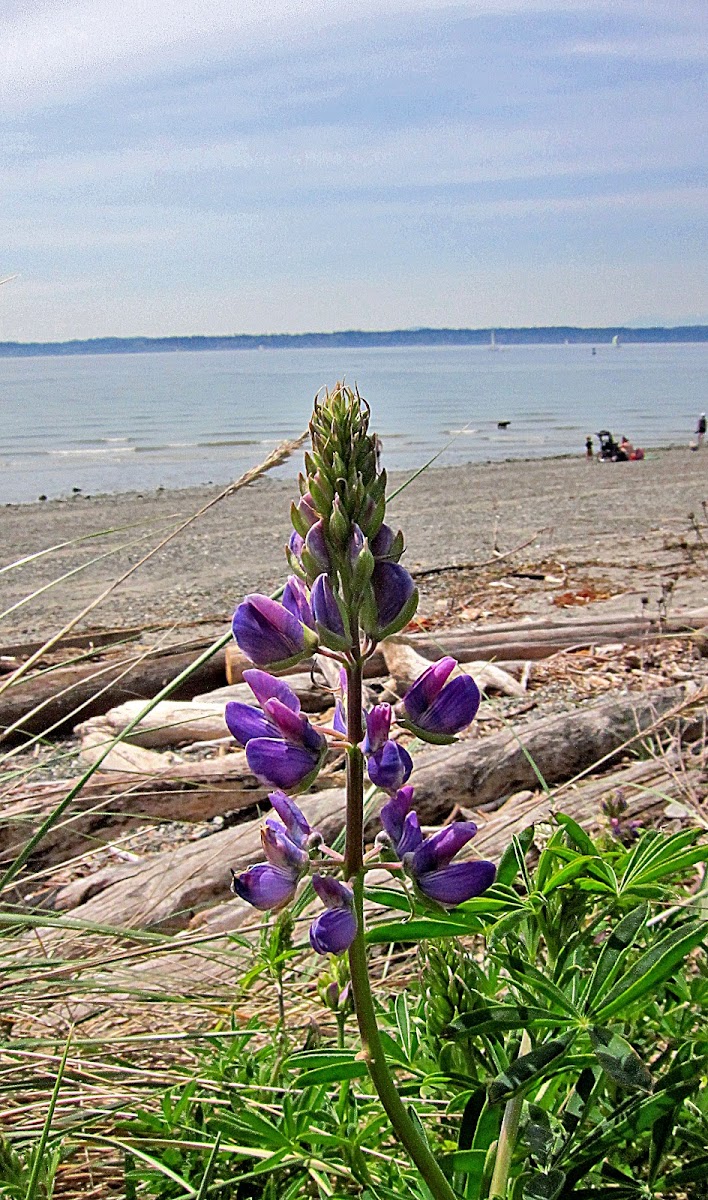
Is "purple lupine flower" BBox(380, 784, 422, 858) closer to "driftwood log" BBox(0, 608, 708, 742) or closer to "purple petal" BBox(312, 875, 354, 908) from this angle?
"purple petal" BBox(312, 875, 354, 908)

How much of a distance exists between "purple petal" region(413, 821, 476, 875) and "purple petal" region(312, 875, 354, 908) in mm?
109

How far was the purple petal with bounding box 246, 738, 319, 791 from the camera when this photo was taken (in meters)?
1.28

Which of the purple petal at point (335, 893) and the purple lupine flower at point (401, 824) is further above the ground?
the purple lupine flower at point (401, 824)

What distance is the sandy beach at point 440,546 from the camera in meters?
8.08

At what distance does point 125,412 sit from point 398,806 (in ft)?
173

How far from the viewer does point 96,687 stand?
5.15 meters

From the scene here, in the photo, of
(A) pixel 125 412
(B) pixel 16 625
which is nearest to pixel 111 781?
(B) pixel 16 625

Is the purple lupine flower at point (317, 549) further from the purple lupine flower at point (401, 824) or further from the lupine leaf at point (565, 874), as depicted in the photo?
the lupine leaf at point (565, 874)

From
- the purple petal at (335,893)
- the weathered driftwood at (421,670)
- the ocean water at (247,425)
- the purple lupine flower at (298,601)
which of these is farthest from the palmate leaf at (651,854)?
the ocean water at (247,425)

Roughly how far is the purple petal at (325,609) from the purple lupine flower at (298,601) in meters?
0.08

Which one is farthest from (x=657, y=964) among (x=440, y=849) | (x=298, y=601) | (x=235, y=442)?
(x=235, y=442)

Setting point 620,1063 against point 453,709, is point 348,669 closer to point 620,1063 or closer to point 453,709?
point 453,709

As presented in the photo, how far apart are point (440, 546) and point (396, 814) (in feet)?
38.1

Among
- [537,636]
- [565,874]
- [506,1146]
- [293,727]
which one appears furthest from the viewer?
[537,636]
